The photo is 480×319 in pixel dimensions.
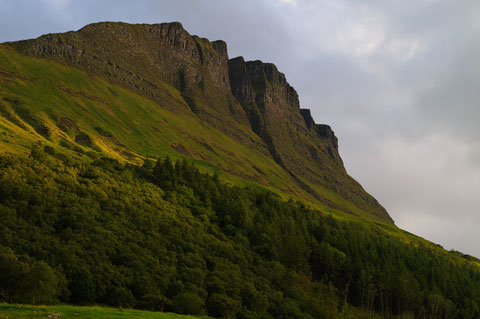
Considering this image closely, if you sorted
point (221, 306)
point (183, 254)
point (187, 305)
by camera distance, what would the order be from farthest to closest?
point (183, 254)
point (221, 306)
point (187, 305)

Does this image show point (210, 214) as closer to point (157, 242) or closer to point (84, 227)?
point (157, 242)

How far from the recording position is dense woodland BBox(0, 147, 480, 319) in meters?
68.8

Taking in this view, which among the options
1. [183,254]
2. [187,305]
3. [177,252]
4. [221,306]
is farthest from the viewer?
[177,252]

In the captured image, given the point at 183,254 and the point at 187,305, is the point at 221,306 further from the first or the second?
the point at 183,254

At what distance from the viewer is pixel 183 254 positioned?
9644 centimetres

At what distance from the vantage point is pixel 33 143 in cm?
14588

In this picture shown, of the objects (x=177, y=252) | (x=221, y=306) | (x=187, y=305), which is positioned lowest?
(x=221, y=306)

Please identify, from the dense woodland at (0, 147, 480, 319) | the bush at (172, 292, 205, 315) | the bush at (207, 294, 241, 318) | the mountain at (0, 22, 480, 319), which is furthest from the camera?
the bush at (207, 294, 241, 318)

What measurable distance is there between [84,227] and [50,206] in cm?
1089

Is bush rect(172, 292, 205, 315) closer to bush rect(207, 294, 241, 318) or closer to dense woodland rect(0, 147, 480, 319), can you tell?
dense woodland rect(0, 147, 480, 319)

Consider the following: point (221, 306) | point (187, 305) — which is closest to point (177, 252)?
point (221, 306)

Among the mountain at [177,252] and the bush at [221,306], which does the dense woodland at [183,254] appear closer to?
the bush at [221,306]

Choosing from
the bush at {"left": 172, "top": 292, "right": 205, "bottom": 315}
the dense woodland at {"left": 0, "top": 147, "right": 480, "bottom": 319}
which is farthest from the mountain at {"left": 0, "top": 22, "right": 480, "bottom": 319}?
the dense woodland at {"left": 0, "top": 147, "right": 480, "bottom": 319}

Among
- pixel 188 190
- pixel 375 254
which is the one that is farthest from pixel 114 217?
pixel 375 254
